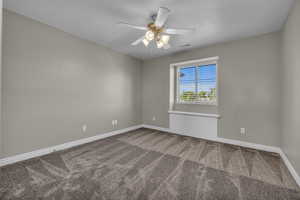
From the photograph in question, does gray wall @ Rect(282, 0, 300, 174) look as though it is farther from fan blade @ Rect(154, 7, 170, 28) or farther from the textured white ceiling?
fan blade @ Rect(154, 7, 170, 28)

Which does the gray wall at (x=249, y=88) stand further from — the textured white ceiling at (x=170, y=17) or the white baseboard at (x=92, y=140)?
the textured white ceiling at (x=170, y=17)

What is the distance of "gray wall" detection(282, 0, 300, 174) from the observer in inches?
69.4

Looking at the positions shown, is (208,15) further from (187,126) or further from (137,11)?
(187,126)

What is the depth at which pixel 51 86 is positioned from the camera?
2578mm

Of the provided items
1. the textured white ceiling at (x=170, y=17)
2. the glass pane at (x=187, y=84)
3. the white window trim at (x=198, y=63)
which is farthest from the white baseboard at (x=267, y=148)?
the textured white ceiling at (x=170, y=17)

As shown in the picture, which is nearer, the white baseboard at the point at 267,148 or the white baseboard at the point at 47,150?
the white baseboard at the point at 267,148

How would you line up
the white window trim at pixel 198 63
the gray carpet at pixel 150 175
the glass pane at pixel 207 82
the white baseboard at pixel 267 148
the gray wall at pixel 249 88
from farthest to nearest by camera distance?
the glass pane at pixel 207 82 < the white window trim at pixel 198 63 < the gray wall at pixel 249 88 < the white baseboard at pixel 267 148 < the gray carpet at pixel 150 175

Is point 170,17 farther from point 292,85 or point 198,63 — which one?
point 292,85

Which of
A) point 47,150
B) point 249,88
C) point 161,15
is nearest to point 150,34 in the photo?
point 161,15

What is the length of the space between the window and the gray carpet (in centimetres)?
144

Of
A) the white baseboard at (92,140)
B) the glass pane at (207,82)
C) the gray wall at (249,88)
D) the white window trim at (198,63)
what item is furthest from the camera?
the glass pane at (207,82)

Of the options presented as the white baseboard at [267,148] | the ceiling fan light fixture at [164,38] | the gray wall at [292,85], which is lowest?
the white baseboard at [267,148]

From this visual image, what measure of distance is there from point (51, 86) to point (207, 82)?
146 inches

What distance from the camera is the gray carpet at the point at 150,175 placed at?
5.14 ft
